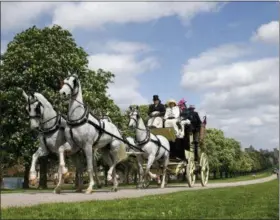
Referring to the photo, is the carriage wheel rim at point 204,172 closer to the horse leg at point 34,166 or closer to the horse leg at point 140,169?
the horse leg at point 140,169

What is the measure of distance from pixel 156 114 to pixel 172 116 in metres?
0.75

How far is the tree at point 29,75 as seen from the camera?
32.0 m

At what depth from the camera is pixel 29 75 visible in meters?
32.4

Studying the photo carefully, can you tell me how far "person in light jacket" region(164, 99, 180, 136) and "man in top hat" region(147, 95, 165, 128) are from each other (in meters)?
0.24

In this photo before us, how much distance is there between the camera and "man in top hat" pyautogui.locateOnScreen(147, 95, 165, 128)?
75.8 ft

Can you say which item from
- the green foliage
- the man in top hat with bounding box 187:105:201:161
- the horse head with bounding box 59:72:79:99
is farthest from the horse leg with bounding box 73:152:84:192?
the green foliage

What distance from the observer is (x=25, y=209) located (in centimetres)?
953

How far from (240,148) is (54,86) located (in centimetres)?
10767

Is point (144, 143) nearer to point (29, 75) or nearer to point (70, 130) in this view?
point (70, 130)

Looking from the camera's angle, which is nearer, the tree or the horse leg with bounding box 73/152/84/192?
the horse leg with bounding box 73/152/84/192

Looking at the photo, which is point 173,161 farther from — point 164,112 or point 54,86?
point 54,86

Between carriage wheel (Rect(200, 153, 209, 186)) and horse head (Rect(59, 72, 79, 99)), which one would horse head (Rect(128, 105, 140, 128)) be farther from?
carriage wheel (Rect(200, 153, 209, 186))

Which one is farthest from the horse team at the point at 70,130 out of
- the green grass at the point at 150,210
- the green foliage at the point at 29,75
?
the green foliage at the point at 29,75

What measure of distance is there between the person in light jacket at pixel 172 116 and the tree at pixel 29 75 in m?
9.28
